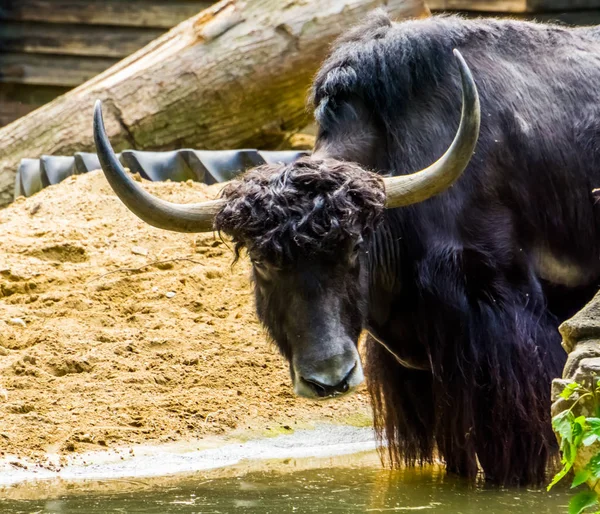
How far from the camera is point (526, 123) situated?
211 inches

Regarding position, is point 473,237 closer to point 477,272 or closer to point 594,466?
point 477,272

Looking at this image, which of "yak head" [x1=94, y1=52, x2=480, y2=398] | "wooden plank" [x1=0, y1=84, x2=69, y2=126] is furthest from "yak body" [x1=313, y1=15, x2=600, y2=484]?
"wooden plank" [x1=0, y1=84, x2=69, y2=126]

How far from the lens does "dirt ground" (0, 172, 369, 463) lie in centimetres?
585

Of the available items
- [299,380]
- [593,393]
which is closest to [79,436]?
[299,380]

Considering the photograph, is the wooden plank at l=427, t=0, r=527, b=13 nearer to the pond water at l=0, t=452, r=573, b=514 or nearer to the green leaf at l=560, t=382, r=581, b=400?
the pond water at l=0, t=452, r=573, b=514

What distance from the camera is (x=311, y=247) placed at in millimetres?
4398

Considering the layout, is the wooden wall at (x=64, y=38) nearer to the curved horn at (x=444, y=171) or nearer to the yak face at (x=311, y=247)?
the curved horn at (x=444, y=171)

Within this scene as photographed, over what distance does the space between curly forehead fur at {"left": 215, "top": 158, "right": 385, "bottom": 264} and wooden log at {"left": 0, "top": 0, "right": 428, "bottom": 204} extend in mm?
5351

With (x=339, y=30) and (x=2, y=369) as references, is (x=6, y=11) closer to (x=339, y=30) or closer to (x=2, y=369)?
(x=339, y=30)

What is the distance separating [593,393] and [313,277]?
1568mm

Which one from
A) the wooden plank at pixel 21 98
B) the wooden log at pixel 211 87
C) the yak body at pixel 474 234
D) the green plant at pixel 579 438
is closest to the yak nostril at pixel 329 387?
the yak body at pixel 474 234

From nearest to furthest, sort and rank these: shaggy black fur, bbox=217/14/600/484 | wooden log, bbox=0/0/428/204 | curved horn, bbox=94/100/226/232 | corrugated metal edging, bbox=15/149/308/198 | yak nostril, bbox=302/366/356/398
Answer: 1. yak nostril, bbox=302/366/356/398
2. curved horn, bbox=94/100/226/232
3. shaggy black fur, bbox=217/14/600/484
4. corrugated metal edging, bbox=15/149/308/198
5. wooden log, bbox=0/0/428/204

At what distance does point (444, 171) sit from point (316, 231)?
2.23 feet

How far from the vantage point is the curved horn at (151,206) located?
4.68 meters
